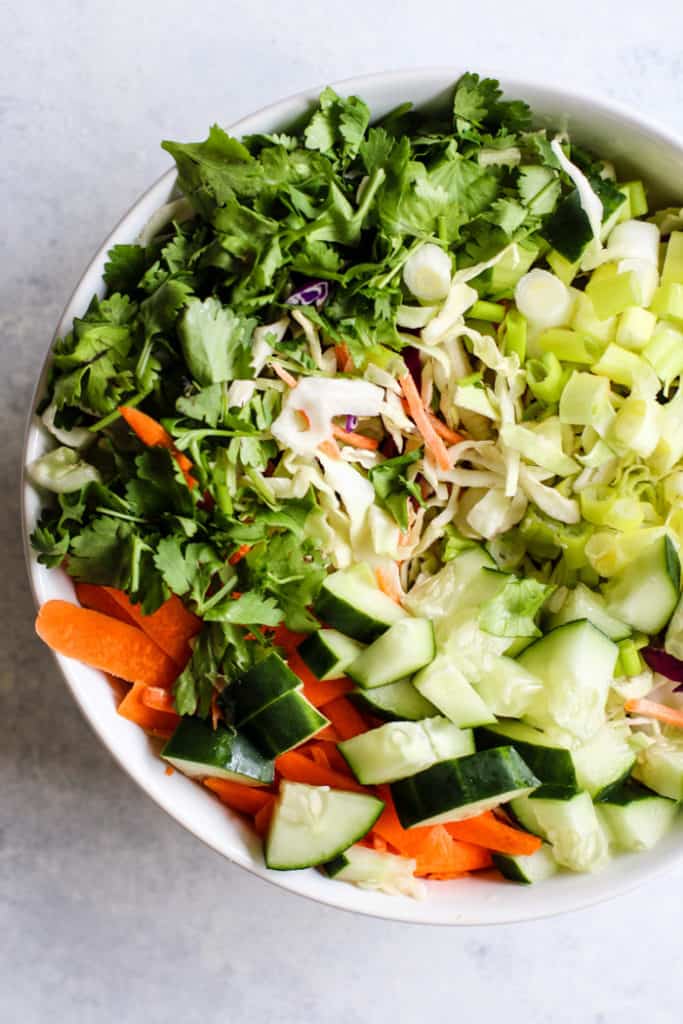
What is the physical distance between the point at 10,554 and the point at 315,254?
1.02 metres

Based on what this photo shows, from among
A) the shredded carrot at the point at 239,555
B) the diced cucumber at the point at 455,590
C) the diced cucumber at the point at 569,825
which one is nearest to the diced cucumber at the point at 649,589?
the diced cucumber at the point at 455,590

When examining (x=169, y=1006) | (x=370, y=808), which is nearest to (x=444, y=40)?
(x=370, y=808)

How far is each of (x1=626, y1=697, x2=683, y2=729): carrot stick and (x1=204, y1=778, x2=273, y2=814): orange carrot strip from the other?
2.32 ft

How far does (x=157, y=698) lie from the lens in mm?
1837

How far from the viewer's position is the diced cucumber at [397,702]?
1871 millimetres

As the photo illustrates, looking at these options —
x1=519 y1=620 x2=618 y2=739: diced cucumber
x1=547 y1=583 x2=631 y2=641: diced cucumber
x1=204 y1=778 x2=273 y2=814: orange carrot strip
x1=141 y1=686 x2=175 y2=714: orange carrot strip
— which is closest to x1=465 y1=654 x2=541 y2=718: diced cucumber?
x1=519 y1=620 x2=618 y2=739: diced cucumber

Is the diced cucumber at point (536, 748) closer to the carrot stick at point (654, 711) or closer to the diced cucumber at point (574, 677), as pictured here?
the diced cucumber at point (574, 677)

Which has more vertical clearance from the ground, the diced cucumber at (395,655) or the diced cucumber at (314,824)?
the diced cucumber at (395,655)

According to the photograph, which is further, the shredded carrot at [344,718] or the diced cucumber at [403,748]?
the shredded carrot at [344,718]

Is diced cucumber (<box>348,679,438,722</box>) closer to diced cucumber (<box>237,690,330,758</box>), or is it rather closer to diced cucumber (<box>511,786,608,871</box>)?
diced cucumber (<box>237,690,330,758</box>)

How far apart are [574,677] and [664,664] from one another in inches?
9.7

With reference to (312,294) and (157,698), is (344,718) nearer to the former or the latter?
(157,698)

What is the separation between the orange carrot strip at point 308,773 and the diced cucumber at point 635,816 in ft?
1.55

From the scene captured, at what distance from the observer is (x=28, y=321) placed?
2275 millimetres
